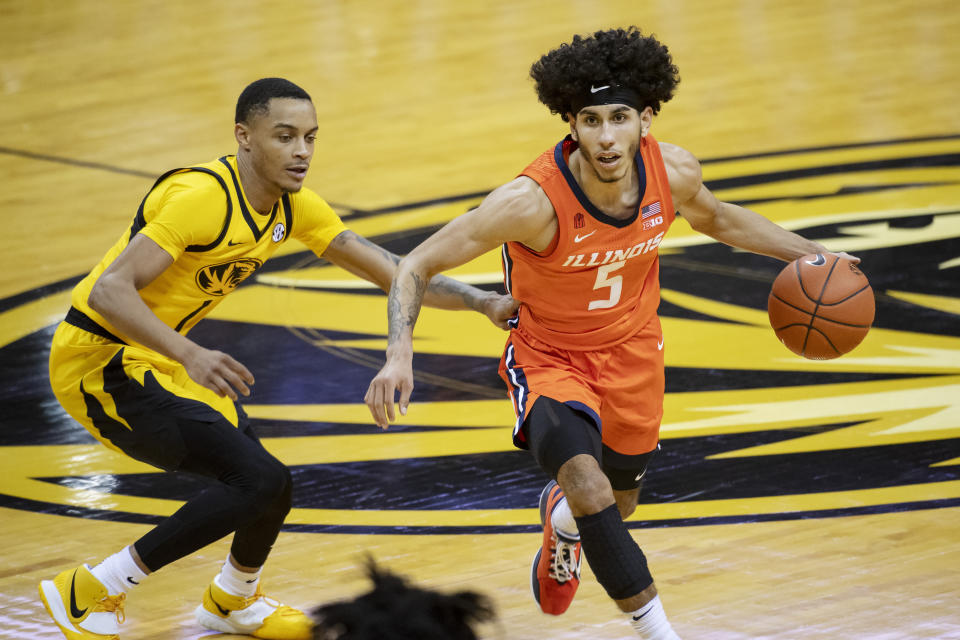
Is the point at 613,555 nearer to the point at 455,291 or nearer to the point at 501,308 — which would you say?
the point at 501,308

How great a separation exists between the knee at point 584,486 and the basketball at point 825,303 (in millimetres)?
1053

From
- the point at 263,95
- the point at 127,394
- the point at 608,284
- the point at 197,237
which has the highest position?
the point at 263,95

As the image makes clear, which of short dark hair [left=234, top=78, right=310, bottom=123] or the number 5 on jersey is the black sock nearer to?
the number 5 on jersey

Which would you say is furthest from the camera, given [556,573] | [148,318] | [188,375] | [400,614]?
[556,573]

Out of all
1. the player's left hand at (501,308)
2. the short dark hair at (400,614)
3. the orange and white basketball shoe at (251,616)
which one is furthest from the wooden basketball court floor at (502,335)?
the short dark hair at (400,614)

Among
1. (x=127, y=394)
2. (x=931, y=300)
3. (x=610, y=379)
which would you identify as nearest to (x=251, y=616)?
(x=127, y=394)

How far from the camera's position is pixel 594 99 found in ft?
13.9

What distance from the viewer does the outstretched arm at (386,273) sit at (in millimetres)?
4637

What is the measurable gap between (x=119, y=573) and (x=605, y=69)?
2.21m

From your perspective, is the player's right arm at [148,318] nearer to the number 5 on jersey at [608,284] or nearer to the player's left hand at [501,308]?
the player's left hand at [501,308]

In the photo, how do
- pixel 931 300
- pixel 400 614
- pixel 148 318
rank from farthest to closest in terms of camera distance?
1. pixel 931 300
2. pixel 148 318
3. pixel 400 614

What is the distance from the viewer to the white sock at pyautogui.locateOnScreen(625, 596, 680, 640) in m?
3.77

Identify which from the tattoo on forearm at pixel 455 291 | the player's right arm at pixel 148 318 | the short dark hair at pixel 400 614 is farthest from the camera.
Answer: the tattoo on forearm at pixel 455 291

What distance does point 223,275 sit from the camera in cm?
443
